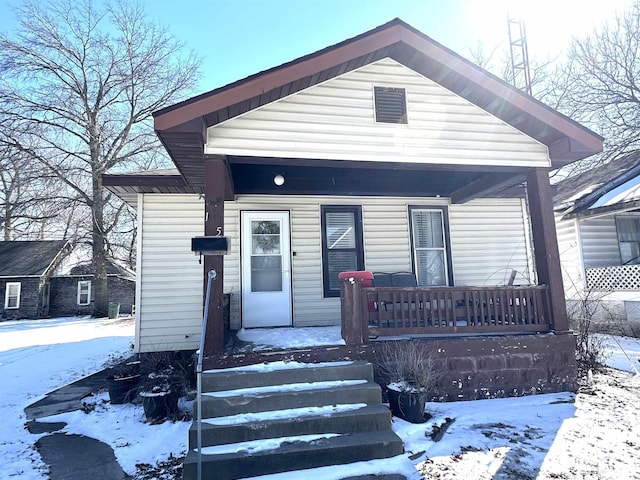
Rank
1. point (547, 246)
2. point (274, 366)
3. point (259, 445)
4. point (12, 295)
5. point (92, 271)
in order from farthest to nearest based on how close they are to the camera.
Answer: point (92, 271), point (12, 295), point (547, 246), point (274, 366), point (259, 445)

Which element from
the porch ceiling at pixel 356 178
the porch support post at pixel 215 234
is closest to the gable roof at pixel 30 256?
the porch ceiling at pixel 356 178

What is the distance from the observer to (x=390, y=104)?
18.4 ft

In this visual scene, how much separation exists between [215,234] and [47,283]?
23.6 meters

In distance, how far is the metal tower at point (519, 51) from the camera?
16562mm

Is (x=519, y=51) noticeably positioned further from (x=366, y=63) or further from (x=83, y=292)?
(x=83, y=292)

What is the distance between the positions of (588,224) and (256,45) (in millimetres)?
11052

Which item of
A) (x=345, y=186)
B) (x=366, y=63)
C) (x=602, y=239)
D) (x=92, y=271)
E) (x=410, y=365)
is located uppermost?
(x=366, y=63)

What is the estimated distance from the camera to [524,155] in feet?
19.1

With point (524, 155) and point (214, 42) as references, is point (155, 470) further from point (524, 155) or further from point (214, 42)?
point (214, 42)

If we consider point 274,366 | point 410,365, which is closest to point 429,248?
point 410,365

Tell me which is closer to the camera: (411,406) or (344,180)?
(411,406)

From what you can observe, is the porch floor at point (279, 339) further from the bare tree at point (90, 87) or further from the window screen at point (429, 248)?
the bare tree at point (90, 87)

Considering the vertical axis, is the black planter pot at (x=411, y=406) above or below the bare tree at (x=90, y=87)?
below

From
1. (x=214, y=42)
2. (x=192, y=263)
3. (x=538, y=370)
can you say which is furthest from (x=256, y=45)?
(x=538, y=370)
